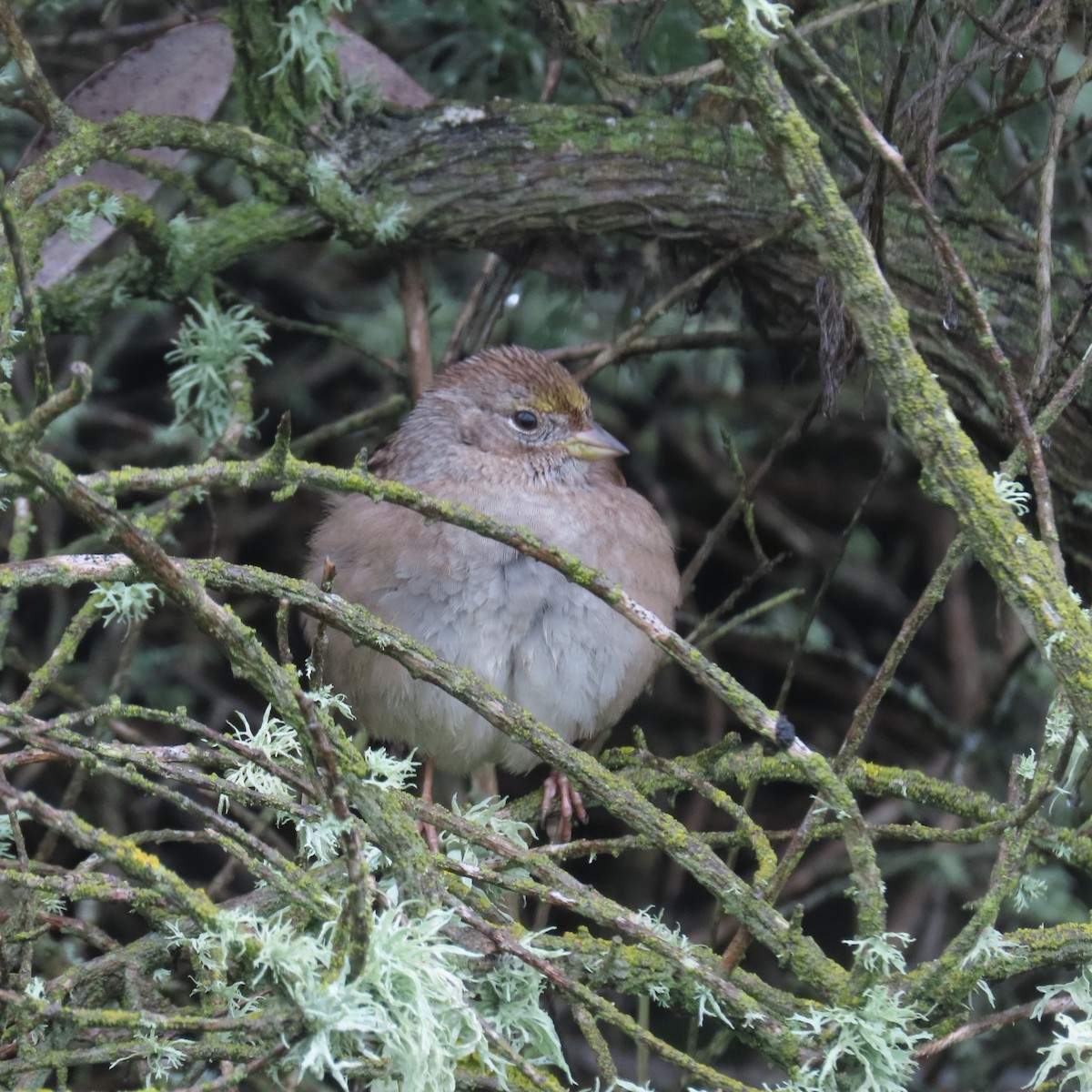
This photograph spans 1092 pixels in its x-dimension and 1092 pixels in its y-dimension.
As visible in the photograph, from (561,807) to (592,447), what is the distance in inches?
35.9

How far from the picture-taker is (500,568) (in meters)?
3.18

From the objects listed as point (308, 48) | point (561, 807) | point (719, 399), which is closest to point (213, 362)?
point (308, 48)

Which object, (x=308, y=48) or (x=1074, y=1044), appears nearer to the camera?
(x=1074, y=1044)

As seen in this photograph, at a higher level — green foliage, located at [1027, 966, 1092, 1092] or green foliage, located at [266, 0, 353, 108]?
green foliage, located at [266, 0, 353, 108]

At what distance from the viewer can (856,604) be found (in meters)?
4.86

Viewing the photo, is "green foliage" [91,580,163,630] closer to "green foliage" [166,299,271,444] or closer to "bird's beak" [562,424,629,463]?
"green foliage" [166,299,271,444]

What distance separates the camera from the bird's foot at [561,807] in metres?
3.37

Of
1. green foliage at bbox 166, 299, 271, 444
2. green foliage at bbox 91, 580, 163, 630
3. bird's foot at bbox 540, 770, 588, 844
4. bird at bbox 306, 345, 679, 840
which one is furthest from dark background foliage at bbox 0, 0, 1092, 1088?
green foliage at bbox 91, 580, 163, 630

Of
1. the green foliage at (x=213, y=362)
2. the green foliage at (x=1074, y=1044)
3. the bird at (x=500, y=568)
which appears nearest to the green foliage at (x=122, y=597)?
the bird at (x=500, y=568)

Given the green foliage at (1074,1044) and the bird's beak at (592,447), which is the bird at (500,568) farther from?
the green foliage at (1074,1044)

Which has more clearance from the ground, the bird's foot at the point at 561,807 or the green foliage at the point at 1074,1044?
the green foliage at the point at 1074,1044

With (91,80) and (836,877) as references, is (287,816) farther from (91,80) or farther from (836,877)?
(836,877)

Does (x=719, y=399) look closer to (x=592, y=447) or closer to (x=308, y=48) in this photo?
(x=592, y=447)

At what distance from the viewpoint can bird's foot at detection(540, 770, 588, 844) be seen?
3365 millimetres
